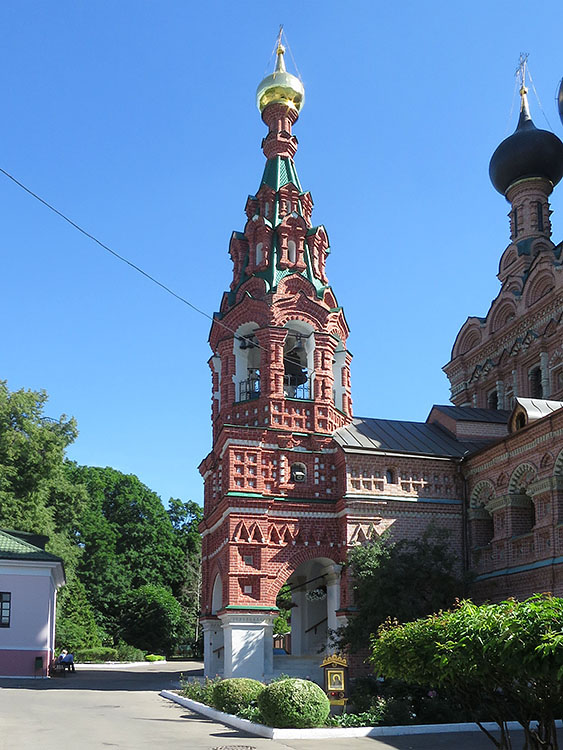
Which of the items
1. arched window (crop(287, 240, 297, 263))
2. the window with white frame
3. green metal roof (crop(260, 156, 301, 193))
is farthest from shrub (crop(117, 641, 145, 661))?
green metal roof (crop(260, 156, 301, 193))

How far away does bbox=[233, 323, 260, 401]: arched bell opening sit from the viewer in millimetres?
21438

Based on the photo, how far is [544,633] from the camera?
234 inches

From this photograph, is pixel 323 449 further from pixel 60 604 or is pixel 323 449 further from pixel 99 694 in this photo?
pixel 60 604

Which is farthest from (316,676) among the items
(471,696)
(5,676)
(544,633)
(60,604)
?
(60,604)

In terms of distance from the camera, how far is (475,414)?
22859 mm

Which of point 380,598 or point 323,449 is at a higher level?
point 323,449

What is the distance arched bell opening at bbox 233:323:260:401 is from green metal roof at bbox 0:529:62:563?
7.10 meters

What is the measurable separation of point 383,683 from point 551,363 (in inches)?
421

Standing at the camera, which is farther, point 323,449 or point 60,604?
point 60,604

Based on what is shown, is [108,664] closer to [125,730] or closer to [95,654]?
[95,654]

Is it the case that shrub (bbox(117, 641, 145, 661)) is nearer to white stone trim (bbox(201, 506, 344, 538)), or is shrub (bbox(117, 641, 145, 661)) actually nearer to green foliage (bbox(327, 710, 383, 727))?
white stone trim (bbox(201, 506, 344, 538))

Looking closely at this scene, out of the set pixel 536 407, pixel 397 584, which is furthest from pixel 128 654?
pixel 536 407

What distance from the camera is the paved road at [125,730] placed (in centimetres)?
1068

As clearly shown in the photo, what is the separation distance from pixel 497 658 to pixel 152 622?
1337 inches
